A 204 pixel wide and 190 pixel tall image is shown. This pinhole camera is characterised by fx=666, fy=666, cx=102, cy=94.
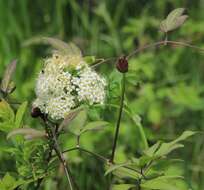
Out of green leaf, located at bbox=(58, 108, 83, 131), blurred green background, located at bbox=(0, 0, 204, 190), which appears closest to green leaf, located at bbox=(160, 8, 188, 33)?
green leaf, located at bbox=(58, 108, 83, 131)

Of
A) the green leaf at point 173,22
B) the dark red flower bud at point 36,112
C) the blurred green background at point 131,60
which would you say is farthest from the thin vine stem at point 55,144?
the blurred green background at point 131,60

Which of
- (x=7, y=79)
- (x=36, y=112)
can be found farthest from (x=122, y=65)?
(x=7, y=79)

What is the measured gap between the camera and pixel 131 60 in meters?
3.28

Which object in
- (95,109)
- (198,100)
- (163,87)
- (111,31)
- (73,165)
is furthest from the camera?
(111,31)

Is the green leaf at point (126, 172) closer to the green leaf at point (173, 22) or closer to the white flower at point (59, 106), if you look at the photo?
the white flower at point (59, 106)

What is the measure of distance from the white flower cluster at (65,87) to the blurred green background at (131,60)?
127cm

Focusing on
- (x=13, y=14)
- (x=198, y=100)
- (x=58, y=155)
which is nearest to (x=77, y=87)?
(x=58, y=155)

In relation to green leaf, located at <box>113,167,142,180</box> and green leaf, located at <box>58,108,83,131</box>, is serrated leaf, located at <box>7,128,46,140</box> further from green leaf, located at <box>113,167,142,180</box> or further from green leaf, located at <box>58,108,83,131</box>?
green leaf, located at <box>113,167,142,180</box>

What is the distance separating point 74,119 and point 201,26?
2337mm

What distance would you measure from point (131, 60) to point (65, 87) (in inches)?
75.8

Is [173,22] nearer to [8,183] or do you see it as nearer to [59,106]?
[59,106]

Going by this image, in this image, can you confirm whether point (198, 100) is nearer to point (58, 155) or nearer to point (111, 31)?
point (111, 31)

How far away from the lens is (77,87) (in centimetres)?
138

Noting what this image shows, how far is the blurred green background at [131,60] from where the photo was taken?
304 centimetres
